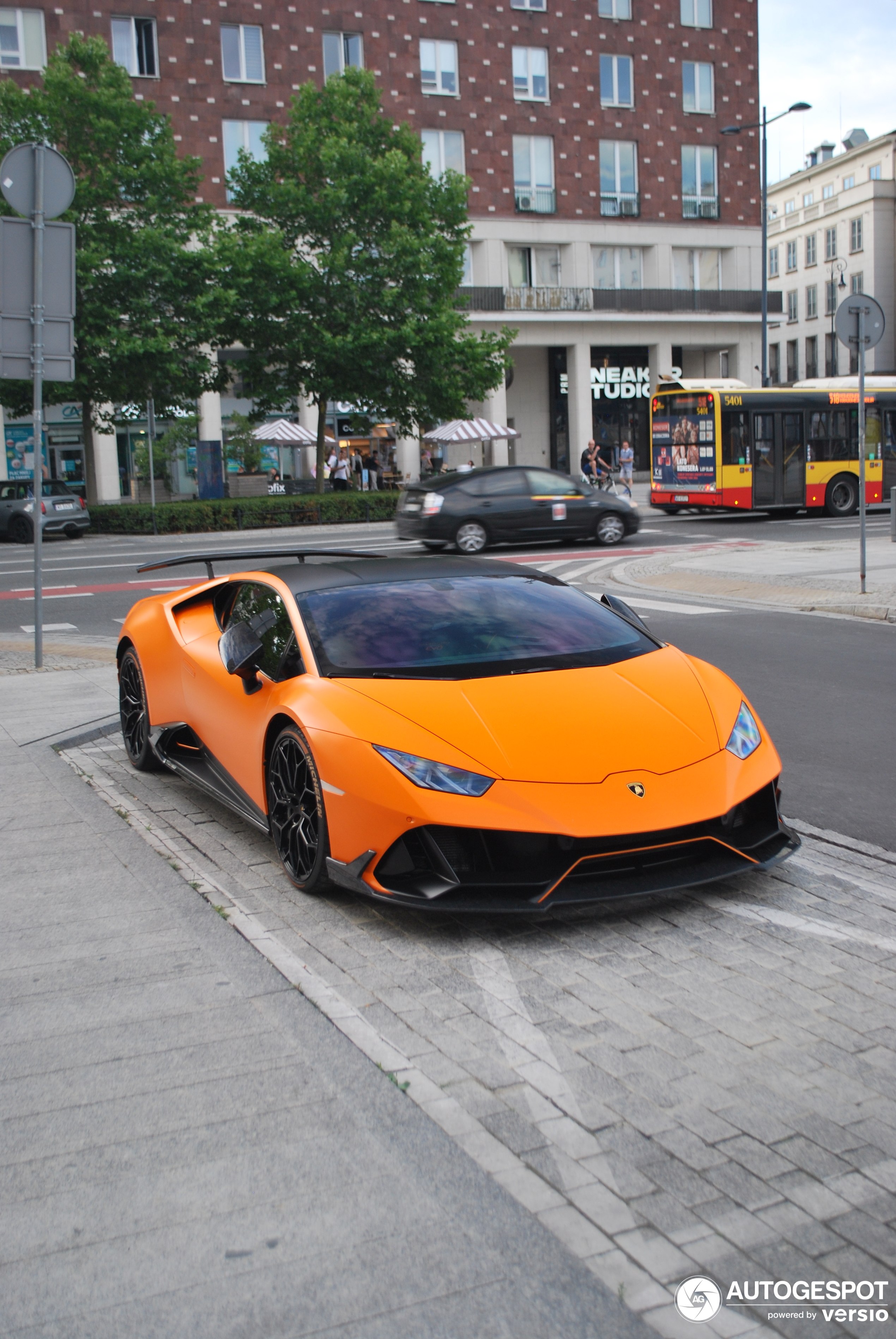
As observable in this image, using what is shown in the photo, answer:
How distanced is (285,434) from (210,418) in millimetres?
5399

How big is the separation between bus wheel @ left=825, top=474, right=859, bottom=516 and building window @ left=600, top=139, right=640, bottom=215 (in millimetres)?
25539

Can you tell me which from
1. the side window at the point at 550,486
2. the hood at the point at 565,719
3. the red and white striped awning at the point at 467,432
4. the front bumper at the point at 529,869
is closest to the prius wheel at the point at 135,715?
the hood at the point at 565,719

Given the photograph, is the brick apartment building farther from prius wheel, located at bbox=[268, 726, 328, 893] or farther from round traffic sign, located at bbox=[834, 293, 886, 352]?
prius wheel, located at bbox=[268, 726, 328, 893]

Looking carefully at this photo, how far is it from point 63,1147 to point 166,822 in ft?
9.81

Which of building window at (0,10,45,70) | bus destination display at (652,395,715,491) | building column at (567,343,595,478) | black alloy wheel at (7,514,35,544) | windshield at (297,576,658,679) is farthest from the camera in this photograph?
building column at (567,343,595,478)

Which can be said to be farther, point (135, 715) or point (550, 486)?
point (550, 486)

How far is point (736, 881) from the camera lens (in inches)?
188

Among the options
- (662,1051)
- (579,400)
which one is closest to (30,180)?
(662,1051)

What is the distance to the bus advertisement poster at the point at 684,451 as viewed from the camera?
90.1ft

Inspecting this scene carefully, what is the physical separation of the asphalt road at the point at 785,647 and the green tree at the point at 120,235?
25.3ft

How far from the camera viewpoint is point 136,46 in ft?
141

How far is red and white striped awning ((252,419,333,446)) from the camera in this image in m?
41.4

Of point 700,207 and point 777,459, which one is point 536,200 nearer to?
point 700,207

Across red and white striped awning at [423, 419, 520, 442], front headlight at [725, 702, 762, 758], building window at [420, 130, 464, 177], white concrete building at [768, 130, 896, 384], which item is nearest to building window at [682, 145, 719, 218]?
building window at [420, 130, 464, 177]
